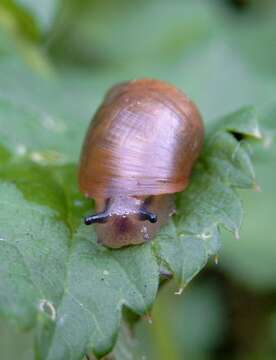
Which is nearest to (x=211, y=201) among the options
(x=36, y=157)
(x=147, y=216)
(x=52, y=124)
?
(x=147, y=216)

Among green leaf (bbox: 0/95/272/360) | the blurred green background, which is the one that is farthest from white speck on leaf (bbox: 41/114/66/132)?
green leaf (bbox: 0/95/272/360)

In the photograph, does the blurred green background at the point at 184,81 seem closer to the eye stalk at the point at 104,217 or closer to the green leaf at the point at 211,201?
the green leaf at the point at 211,201

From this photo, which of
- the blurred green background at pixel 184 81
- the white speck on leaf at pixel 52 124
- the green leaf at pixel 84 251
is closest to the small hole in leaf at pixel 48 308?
the green leaf at pixel 84 251

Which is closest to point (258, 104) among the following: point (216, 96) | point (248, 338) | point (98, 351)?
point (216, 96)

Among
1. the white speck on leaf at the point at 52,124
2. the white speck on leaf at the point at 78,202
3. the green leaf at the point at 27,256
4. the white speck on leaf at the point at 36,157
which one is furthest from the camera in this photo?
the white speck on leaf at the point at 52,124

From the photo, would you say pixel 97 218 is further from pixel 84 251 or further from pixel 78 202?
pixel 78 202

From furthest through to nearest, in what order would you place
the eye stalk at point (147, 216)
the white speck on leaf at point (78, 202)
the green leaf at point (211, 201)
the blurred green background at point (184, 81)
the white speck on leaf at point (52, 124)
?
the blurred green background at point (184, 81), the white speck on leaf at point (52, 124), the white speck on leaf at point (78, 202), the eye stalk at point (147, 216), the green leaf at point (211, 201)

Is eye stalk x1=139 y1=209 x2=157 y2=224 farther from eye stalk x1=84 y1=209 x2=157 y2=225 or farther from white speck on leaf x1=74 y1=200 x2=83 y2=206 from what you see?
white speck on leaf x1=74 y1=200 x2=83 y2=206
